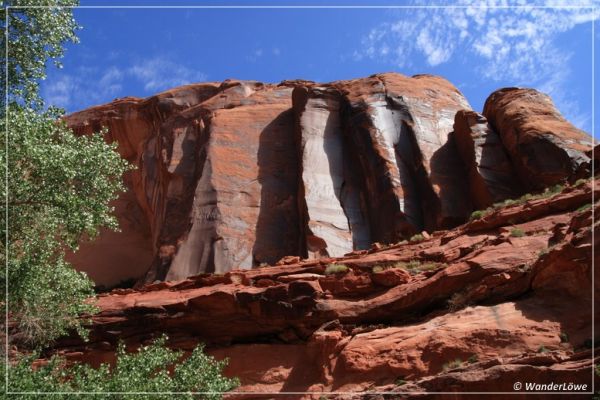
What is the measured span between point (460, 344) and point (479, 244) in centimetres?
442

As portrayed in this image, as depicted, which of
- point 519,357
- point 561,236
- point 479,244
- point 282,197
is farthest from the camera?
point 282,197

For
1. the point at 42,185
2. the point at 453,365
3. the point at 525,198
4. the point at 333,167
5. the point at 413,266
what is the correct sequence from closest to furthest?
the point at 42,185 < the point at 453,365 < the point at 413,266 < the point at 525,198 < the point at 333,167

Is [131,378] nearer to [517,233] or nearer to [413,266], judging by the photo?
[413,266]

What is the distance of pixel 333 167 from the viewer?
32.4m

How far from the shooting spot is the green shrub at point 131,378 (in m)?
14.8

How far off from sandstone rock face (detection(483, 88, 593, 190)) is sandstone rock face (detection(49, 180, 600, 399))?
4165 mm

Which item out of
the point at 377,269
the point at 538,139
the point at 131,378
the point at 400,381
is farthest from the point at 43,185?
the point at 538,139

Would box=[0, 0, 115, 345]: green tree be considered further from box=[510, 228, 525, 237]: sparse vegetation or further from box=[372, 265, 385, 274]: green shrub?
box=[510, 228, 525, 237]: sparse vegetation

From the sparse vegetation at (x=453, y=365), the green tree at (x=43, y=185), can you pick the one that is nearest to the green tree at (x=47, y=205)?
the green tree at (x=43, y=185)

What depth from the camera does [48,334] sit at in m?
15.6

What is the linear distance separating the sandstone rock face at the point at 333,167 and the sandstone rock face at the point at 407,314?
4.65 m

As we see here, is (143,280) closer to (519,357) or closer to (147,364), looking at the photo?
(147,364)

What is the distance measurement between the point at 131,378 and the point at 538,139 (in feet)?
62.9

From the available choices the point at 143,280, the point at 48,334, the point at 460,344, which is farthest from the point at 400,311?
the point at 143,280
